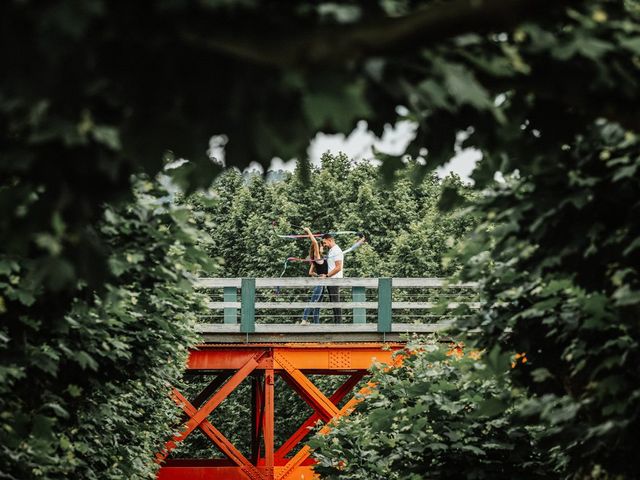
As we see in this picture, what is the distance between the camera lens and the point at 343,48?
11.4 feet

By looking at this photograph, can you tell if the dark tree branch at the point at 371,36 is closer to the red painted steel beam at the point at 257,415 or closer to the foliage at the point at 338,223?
the red painted steel beam at the point at 257,415

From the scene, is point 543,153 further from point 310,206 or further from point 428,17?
point 310,206

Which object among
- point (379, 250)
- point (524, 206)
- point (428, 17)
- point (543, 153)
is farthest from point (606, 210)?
point (379, 250)

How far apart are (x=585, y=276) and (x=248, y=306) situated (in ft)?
53.1

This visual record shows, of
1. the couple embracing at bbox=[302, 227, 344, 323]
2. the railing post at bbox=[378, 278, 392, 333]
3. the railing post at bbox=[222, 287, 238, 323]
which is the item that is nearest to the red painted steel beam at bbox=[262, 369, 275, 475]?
the couple embracing at bbox=[302, 227, 344, 323]

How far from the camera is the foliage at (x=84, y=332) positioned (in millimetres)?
→ 7732

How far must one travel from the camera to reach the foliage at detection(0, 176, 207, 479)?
7732 millimetres

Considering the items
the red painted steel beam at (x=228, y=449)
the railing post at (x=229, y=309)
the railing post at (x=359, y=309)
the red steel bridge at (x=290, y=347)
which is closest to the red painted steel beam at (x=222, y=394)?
the red steel bridge at (x=290, y=347)

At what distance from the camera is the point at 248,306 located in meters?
22.5

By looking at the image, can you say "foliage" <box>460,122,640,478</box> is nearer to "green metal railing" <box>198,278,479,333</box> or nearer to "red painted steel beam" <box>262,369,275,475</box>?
"green metal railing" <box>198,278,479,333</box>

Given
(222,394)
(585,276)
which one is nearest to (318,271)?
(222,394)

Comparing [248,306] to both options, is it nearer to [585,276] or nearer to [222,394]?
[222,394]

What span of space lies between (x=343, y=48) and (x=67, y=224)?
1069mm

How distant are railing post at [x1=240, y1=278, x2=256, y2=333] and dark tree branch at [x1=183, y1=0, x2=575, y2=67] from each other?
18.7 metres
